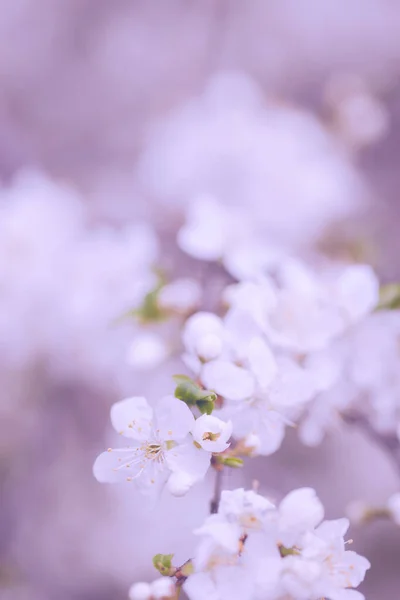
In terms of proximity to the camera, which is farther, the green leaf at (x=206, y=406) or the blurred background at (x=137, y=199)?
the blurred background at (x=137, y=199)

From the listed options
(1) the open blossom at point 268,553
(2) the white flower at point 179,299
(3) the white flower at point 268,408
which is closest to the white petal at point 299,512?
(1) the open blossom at point 268,553

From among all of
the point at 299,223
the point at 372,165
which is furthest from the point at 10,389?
the point at 372,165

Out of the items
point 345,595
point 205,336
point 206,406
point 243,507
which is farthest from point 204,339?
point 345,595

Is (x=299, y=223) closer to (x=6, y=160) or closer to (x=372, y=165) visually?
(x=372, y=165)

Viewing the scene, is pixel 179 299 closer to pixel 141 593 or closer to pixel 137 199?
pixel 141 593

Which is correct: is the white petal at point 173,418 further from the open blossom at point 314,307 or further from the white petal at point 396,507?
the white petal at point 396,507
